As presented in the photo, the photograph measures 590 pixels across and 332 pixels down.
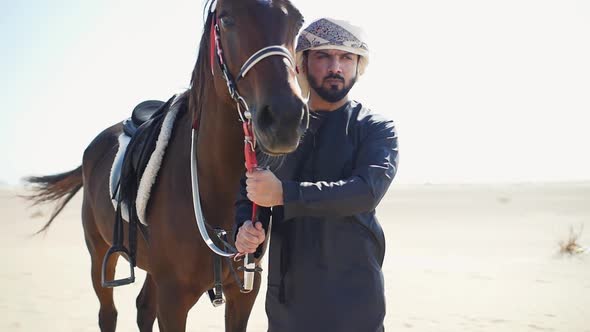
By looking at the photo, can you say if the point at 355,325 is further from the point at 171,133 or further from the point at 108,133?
the point at 108,133

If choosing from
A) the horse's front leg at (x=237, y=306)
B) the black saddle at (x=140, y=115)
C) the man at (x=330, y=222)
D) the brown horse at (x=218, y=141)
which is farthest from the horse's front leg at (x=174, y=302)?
the black saddle at (x=140, y=115)

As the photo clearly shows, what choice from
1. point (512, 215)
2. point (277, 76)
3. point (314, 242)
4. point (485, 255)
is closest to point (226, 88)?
point (277, 76)

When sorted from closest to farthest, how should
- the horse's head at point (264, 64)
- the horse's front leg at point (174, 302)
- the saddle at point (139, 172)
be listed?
the horse's head at point (264, 64) → the horse's front leg at point (174, 302) → the saddle at point (139, 172)

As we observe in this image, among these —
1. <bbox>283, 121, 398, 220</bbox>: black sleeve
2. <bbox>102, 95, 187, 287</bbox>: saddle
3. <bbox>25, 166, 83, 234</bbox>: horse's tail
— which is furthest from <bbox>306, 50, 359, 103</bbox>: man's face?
<bbox>25, 166, 83, 234</bbox>: horse's tail

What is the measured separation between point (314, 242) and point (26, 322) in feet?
16.7

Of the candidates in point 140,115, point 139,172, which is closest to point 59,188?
point 140,115

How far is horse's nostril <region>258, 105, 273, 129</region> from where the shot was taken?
159 centimetres

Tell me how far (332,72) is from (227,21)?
0.48 meters

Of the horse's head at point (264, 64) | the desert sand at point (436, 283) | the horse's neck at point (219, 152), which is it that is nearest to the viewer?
the horse's head at point (264, 64)

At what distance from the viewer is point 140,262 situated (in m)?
3.00

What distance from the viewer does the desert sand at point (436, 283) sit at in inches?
218

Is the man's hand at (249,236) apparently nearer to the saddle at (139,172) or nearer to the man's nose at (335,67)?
the man's nose at (335,67)

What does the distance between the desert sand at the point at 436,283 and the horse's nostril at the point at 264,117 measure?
424 cm

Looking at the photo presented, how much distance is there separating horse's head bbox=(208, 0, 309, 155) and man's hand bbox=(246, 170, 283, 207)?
0.28 ft
